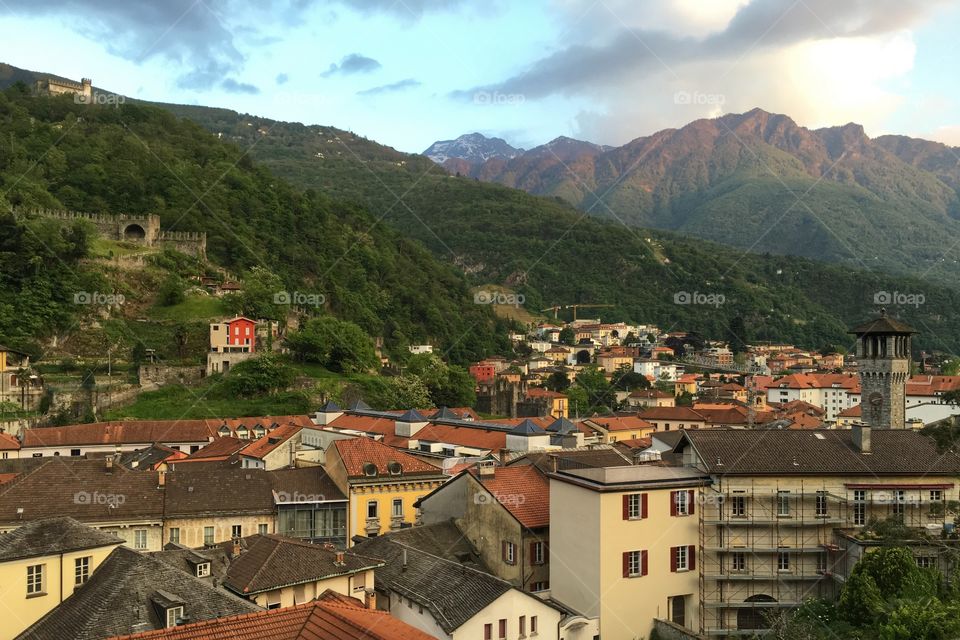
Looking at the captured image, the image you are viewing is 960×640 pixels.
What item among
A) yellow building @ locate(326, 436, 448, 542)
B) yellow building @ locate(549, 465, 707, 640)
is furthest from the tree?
yellow building @ locate(549, 465, 707, 640)

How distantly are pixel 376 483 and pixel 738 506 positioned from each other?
1580 cm

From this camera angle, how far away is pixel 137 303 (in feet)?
269

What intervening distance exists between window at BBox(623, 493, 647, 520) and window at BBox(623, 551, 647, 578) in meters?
1.15

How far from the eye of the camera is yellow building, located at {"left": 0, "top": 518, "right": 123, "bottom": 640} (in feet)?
64.5

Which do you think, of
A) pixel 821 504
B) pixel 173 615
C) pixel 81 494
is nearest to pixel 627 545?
pixel 821 504

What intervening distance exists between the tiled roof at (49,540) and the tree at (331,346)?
6163cm

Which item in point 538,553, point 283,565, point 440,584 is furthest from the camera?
point 538,553

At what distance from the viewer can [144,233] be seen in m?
91.6

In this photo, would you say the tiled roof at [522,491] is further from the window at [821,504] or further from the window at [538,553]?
the window at [821,504]

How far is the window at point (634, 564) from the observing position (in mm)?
26233

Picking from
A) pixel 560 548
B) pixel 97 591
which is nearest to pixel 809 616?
pixel 560 548

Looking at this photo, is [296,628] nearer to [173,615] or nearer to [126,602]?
[173,615]

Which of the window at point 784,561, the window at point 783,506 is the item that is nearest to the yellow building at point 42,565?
the window at point 783,506

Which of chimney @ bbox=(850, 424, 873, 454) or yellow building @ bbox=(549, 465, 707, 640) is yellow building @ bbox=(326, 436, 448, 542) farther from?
chimney @ bbox=(850, 424, 873, 454)
